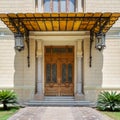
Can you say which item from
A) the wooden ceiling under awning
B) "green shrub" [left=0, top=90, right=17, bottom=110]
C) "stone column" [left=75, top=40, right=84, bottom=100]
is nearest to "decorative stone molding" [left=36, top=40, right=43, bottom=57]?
the wooden ceiling under awning

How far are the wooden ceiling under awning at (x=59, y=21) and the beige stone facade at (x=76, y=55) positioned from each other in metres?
0.84

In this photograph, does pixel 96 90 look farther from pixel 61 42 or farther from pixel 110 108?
pixel 61 42

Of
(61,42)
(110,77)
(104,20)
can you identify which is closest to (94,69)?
(110,77)

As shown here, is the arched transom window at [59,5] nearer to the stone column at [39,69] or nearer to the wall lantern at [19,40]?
the stone column at [39,69]

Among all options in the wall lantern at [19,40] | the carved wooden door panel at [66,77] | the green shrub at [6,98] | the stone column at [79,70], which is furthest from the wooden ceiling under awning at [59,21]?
the green shrub at [6,98]

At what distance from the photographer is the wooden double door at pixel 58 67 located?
63.5 ft

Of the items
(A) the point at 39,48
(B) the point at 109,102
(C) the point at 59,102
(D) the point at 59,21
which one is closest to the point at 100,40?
(D) the point at 59,21

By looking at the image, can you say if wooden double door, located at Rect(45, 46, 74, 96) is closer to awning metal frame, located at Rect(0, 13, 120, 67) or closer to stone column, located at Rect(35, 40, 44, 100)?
stone column, located at Rect(35, 40, 44, 100)

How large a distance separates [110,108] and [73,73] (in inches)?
145

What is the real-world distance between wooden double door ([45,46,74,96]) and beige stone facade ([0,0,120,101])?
0.58 m

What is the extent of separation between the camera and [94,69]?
731 inches

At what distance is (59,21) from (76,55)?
10.6ft

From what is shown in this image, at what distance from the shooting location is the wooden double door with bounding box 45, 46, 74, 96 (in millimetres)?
19344

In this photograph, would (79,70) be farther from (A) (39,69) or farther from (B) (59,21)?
(B) (59,21)
